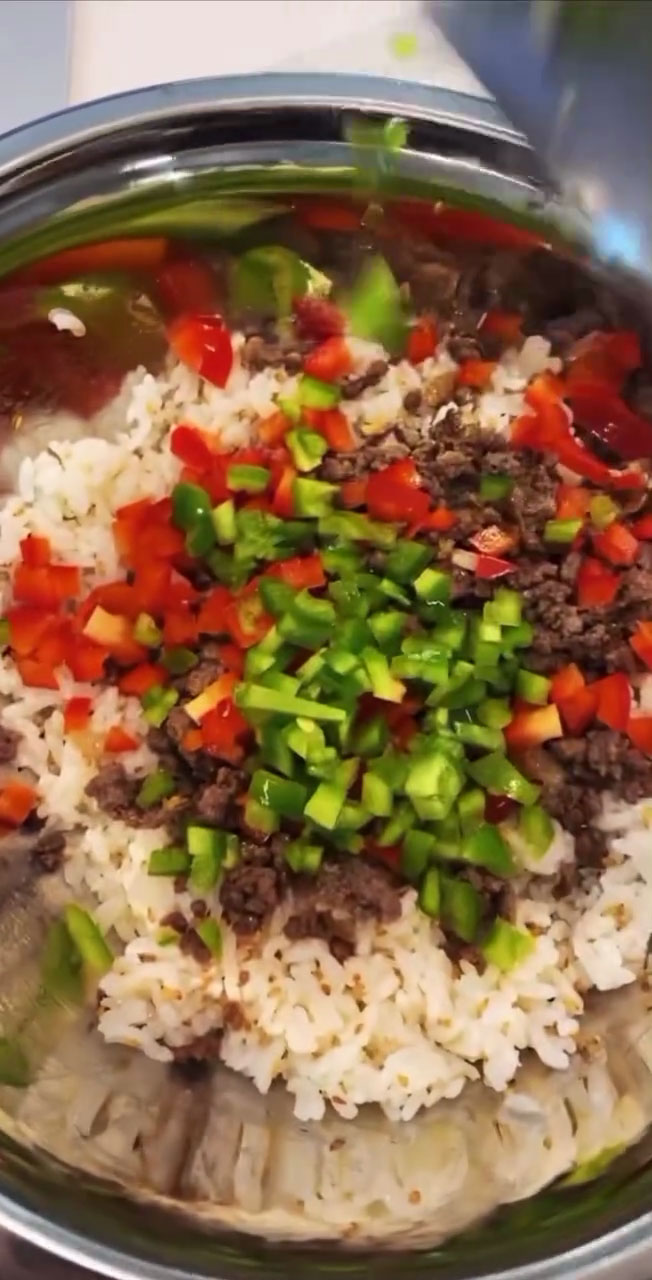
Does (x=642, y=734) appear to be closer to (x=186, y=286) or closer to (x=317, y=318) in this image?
(x=317, y=318)

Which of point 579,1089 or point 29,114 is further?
point 29,114

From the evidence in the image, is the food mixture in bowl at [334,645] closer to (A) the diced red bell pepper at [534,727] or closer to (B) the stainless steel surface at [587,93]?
(A) the diced red bell pepper at [534,727]

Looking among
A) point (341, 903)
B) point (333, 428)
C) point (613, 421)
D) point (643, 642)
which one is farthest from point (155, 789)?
point (613, 421)

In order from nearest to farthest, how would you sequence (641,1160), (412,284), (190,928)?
(641,1160)
(190,928)
(412,284)

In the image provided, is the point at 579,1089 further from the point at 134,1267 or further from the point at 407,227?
the point at 407,227

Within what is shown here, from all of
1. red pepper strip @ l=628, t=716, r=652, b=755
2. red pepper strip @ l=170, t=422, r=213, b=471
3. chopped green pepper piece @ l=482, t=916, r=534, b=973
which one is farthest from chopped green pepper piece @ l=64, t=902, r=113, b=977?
red pepper strip @ l=628, t=716, r=652, b=755

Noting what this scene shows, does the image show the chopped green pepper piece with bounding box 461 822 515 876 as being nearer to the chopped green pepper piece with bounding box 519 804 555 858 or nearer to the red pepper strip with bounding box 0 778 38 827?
the chopped green pepper piece with bounding box 519 804 555 858

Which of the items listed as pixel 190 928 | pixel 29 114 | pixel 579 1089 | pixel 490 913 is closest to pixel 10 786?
pixel 190 928
